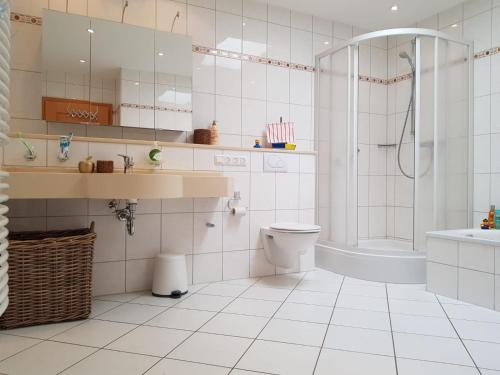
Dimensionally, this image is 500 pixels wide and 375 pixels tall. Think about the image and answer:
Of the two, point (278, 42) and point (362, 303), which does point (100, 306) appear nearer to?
point (362, 303)

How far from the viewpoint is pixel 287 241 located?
252cm

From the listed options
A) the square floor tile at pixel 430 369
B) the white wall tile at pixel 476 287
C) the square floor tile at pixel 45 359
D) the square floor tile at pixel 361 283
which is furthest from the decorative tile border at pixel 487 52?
the square floor tile at pixel 45 359

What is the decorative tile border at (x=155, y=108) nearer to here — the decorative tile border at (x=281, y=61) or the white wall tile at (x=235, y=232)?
the decorative tile border at (x=281, y=61)

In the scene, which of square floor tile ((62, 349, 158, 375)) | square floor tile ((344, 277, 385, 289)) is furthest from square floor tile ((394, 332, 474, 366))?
square floor tile ((62, 349, 158, 375))

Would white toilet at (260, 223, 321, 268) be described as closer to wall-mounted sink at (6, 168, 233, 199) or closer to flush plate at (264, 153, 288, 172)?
flush plate at (264, 153, 288, 172)

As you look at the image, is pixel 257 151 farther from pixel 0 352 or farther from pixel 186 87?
pixel 0 352

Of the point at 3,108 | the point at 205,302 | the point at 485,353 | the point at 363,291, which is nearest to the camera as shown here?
the point at 3,108

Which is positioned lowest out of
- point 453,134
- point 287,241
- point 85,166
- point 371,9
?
point 287,241

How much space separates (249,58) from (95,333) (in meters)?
2.41

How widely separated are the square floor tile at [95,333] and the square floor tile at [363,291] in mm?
1434

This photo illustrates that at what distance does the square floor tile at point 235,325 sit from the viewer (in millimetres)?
1743

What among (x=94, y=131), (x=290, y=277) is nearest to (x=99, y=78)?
(x=94, y=131)

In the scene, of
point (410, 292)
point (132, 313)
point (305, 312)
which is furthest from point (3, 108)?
point (410, 292)

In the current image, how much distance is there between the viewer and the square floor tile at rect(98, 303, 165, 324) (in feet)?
6.25
